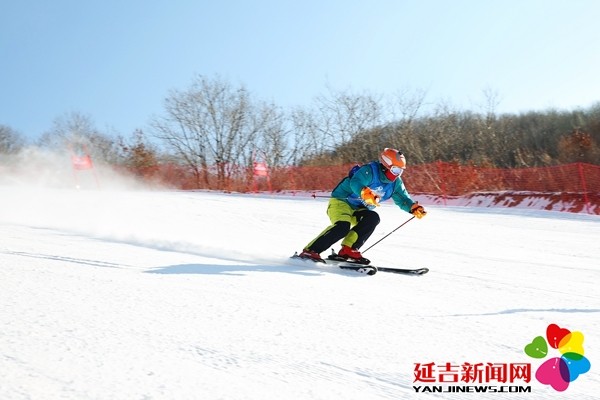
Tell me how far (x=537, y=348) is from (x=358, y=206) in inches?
135

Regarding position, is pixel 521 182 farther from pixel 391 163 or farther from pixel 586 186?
pixel 391 163

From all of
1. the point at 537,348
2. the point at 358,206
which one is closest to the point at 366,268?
the point at 358,206

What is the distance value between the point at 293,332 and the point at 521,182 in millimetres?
16875

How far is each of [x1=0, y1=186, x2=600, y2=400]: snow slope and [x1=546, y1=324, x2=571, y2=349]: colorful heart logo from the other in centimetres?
7

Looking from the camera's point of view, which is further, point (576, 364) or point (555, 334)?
point (555, 334)

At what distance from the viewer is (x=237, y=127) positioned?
37.1m

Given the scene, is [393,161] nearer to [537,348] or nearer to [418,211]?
[418,211]

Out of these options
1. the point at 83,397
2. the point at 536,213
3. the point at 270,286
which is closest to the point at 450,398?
the point at 83,397

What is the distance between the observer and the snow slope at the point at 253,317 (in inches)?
90.4

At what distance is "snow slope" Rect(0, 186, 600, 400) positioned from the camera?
2.30 meters

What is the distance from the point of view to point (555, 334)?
127 inches

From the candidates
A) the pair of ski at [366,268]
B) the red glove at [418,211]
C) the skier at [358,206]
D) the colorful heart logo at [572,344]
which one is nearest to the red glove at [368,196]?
the skier at [358,206]

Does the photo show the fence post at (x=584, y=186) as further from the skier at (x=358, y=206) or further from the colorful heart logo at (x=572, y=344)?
the colorful heart logo at (x=572, y=344)

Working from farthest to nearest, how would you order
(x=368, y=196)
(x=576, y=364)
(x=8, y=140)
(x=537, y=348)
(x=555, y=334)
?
(x=8, y=140) → (x=368, y=196) → (x=555, y=334) → (x=537, y=348) → (x=576, y=364)
